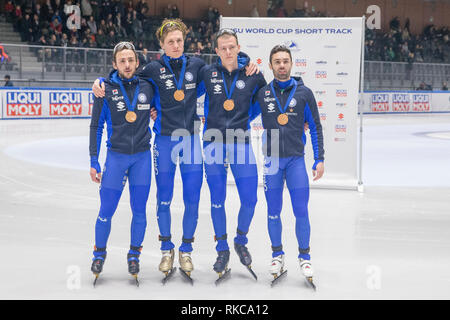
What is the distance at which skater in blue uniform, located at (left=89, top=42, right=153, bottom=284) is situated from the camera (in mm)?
5168

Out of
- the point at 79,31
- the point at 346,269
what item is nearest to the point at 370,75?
the point at 79,31

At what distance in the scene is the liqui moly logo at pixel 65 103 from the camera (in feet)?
80.0

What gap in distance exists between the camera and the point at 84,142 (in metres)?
17.3

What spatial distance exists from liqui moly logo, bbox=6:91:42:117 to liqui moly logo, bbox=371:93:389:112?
53.5 ft

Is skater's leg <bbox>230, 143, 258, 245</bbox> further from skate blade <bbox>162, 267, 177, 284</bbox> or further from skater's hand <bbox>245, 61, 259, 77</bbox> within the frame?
skate blade <bbox>162, 267, 177, 284</bbox>

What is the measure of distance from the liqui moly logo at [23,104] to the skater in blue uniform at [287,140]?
64.2ft

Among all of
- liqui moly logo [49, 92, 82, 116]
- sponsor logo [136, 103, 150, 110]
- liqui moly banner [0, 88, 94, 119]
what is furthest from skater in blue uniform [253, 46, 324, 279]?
liqui moly logo [49, 92, 82, 116]

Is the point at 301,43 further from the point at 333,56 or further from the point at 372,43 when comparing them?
the point at 372,43

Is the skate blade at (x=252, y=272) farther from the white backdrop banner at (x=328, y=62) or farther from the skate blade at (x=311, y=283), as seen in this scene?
the white backdrop banner at (x=328, y=62)

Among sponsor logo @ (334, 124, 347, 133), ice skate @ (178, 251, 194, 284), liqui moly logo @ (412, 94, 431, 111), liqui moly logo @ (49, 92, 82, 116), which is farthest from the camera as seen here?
liqui moly logo @ (412, 94, 431, 111)

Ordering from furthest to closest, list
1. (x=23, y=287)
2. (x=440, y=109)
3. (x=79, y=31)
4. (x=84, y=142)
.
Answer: (x=440, y=109) < (x=79, y=31) < (x=84, y=142) < (x=23, y=287)

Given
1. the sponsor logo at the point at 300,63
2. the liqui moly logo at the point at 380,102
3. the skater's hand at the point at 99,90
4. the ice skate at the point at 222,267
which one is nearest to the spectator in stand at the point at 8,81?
the sponsor logo at the point at 300,63

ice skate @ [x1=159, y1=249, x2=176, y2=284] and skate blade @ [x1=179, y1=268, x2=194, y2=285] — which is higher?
ice skate @ [x1=159, y1=249, x2=176, y2=284]
